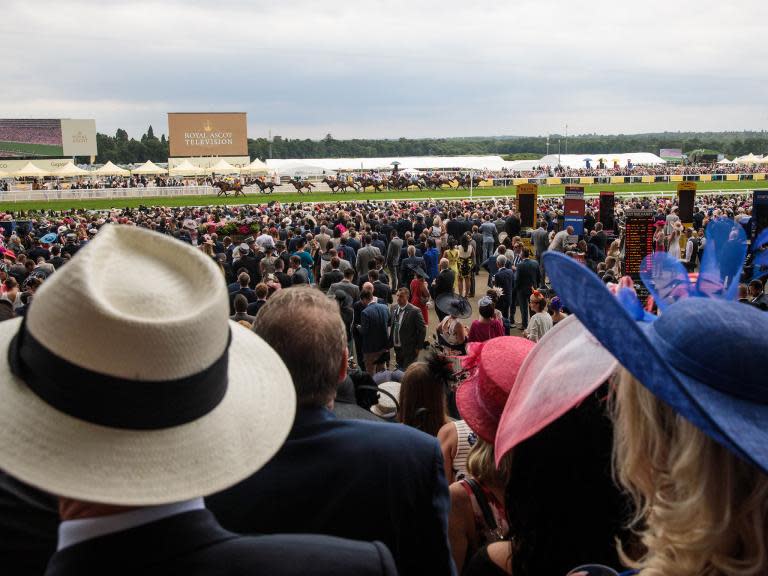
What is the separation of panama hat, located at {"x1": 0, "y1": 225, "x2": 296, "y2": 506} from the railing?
55.4 m

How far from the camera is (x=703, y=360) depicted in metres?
1.19

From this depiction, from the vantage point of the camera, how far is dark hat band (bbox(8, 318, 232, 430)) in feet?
4.27

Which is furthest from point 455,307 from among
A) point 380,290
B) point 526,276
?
point 526,276

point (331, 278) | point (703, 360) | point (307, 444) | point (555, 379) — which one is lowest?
point (331, 278)

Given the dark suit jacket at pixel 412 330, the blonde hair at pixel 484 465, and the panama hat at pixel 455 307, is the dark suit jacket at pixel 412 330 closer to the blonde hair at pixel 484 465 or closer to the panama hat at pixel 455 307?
the panama hat at pixel 455 307

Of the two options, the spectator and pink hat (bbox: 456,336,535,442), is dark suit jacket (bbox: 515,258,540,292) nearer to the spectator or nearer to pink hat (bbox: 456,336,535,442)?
pink hat (bbox: 456,336,535,442)

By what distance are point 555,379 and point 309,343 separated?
3.30 feet

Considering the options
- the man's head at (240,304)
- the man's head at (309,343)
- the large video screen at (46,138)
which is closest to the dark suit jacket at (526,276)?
the man's head at (240,304)

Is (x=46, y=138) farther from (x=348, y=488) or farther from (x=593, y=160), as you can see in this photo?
(x=348, y=488)

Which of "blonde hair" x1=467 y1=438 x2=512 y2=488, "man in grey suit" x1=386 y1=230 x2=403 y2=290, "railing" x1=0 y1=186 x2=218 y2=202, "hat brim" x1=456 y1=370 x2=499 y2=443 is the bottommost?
"railing" x1=0 y1=186 x2=218 y2=202

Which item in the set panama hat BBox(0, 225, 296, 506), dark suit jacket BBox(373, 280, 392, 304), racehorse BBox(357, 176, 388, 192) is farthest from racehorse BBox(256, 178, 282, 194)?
panama hat BBox(0, 225, 296, 506)

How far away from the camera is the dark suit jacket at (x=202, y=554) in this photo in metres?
1.29

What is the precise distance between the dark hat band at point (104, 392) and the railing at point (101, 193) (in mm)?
55432

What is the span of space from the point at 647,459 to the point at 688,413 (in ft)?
0.72
